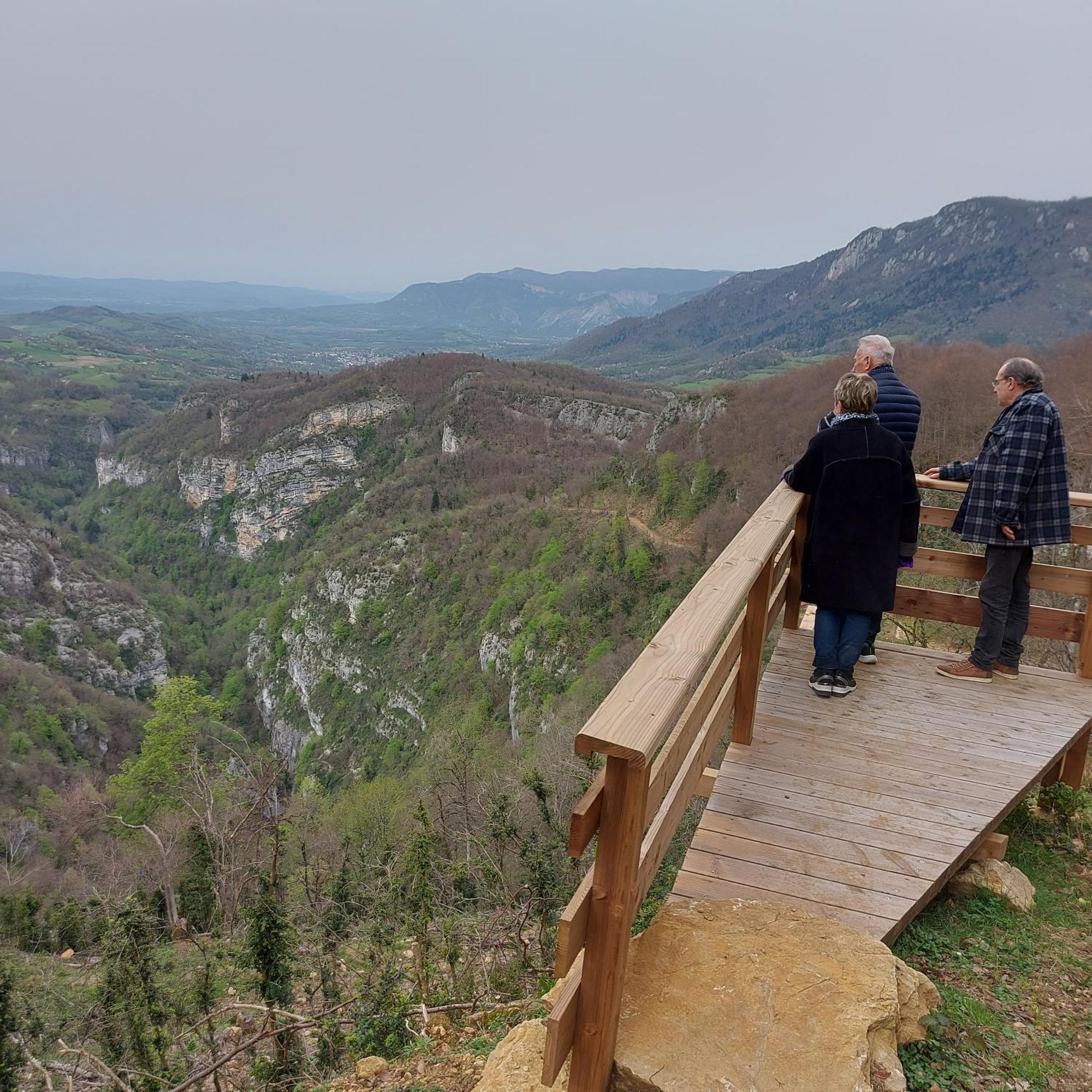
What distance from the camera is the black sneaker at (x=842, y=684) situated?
4379 mm

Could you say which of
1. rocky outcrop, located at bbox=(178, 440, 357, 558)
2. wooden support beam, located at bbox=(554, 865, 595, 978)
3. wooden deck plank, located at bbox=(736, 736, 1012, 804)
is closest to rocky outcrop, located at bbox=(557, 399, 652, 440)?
rocky outcrop, located at bbox=(178, 440, 357, 558)

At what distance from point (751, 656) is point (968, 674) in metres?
1.98

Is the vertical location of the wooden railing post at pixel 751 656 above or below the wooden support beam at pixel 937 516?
below

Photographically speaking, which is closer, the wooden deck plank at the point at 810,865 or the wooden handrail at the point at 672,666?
the wooden handrail at the point at 672,666

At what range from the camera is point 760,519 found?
11.9 ft

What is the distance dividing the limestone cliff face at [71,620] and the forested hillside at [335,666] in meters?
0.29

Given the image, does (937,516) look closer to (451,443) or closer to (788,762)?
(788,762)

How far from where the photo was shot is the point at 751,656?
365 cm

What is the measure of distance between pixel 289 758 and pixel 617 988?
55553mm

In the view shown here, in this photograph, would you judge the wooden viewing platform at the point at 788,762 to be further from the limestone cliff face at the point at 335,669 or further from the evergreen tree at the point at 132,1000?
the limestone cliff face at the point at 335,669

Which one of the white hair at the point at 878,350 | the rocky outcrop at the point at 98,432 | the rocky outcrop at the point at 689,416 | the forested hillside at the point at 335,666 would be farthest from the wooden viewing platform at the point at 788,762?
the rocky outcrop at the point at 98,432

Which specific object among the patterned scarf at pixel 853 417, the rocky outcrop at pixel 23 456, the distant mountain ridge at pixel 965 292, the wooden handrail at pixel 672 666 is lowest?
the rocky outcrop at pixel 23 456

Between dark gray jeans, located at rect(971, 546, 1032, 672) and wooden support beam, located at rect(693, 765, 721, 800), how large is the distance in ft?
6.94

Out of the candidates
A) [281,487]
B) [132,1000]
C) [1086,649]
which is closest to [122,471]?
[281,487]
